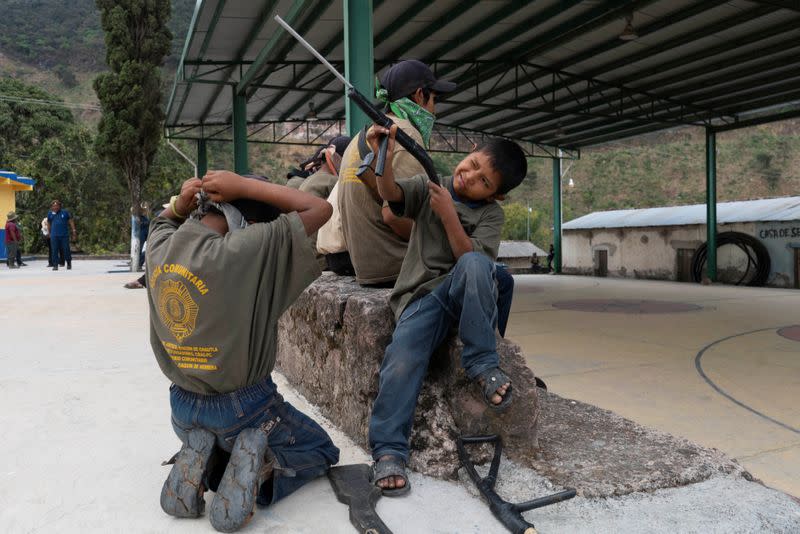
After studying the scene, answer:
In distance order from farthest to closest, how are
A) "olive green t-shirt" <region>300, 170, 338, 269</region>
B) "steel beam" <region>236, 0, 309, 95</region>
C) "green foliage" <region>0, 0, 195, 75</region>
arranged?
"green foliage" <region>0, 0, 195, 75</region> → "steel beam" <region>236, 0, 309, 95</region> → "olive green t-shirt" <region>300, 170, 338, 269</region>

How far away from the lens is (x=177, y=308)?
1.73 m

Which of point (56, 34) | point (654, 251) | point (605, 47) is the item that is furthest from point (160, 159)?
point (56, 34)

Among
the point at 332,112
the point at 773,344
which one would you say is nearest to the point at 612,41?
the point at 773,344

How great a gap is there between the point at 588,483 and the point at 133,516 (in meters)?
1.43

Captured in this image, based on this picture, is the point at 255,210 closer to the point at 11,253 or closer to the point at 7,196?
the point at 11,253

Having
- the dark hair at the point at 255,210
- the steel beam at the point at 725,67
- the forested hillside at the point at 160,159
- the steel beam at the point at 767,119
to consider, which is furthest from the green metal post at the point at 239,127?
the forested hillside at the point at 160,159

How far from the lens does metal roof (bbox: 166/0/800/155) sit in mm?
8555

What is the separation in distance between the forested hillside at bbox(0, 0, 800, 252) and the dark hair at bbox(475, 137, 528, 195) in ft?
83.8

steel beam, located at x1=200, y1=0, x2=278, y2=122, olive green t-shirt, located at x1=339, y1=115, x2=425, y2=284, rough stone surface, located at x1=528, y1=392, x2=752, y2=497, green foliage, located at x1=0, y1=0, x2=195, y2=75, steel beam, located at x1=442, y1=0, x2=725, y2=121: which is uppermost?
green foliage, located at x1=0, y1=0, x2=195, y2=75

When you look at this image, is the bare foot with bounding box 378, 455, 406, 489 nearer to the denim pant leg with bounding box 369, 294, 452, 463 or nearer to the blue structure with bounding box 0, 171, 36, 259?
the denim pant leg with bounding box 369, 294, 452, 463

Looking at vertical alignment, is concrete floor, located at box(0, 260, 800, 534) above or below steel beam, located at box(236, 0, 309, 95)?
below

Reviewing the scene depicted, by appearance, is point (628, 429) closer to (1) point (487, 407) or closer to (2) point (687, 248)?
(1) point (487, 407)

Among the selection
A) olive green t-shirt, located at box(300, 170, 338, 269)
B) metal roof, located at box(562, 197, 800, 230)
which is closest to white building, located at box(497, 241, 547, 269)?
metal roof, located at box(562, 197, 800, 230)

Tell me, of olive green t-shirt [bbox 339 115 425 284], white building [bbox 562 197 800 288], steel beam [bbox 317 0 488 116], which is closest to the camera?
olive green t-shirt [bbox 339 115 425 284]
